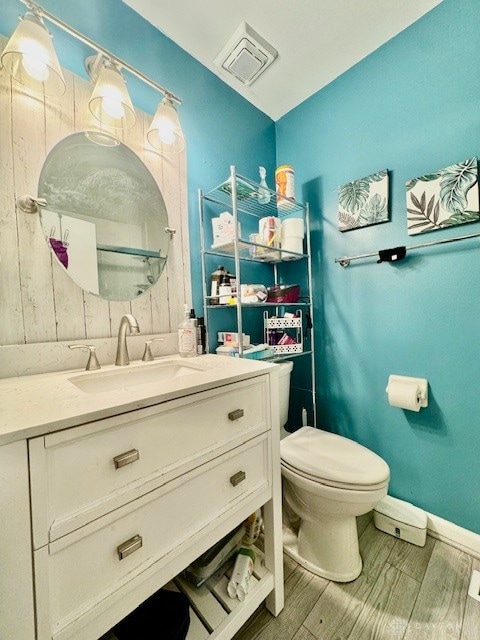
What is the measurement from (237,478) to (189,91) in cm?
177

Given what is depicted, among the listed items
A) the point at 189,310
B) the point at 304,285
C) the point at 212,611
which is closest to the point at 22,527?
the point at 212,611

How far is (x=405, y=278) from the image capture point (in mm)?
1257

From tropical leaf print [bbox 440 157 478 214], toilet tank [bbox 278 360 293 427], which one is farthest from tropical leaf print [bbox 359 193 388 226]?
toilet tank [bbox 278 360 293 427]

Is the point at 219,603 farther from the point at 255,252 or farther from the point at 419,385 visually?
the point at 255,252

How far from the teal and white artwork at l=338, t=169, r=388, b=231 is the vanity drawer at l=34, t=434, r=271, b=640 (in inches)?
50.1

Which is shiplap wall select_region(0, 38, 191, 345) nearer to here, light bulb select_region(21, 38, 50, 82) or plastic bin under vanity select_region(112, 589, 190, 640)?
light bulb select_region(21, 38, 50, 82)

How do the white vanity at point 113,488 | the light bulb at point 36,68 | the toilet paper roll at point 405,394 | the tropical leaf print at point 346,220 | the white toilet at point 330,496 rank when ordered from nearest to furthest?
1. the white vanity at point 113,488
2. the light bulb at point 36,68
3. the white toilet at point 330,496
4. the toilet paper roll at point 405,394
5. the tropical leaf print at point 346,220

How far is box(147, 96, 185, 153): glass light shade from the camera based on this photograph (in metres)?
1.10

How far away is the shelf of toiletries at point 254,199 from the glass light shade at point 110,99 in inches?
18.7

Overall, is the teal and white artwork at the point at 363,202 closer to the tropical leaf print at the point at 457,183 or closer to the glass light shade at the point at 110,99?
the tropical leaf print at the point at 457,183

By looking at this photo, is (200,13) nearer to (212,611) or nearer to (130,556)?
(130,556)

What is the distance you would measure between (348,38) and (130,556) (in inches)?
86.4

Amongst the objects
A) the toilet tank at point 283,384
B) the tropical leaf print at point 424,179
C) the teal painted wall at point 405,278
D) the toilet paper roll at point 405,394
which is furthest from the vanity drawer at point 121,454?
the tropical leaf print at point 424,179

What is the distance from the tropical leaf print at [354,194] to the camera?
136 cm
